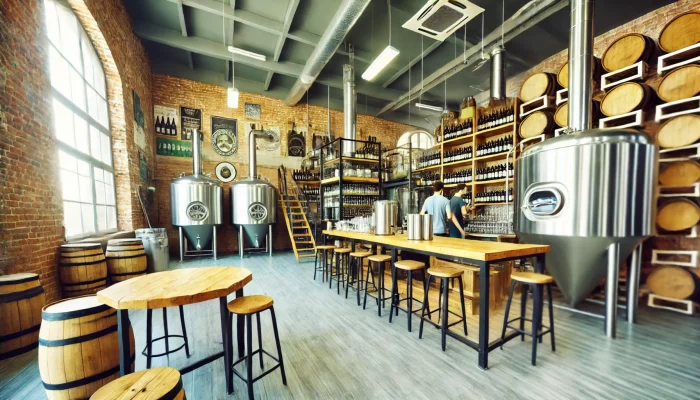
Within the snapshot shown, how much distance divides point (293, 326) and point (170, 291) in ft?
5.45

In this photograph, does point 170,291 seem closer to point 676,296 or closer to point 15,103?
point 15,103

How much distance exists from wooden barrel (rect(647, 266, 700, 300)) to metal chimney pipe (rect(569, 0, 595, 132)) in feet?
7.00

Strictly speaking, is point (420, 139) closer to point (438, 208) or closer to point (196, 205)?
point (438, 208)

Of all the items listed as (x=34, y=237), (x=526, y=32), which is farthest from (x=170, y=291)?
(x=526, y=32)

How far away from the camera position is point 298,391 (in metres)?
1.90

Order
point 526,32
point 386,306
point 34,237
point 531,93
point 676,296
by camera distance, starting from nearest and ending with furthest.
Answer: point 34,237, point 676,296, point 386,306, point 531,93, point 526,32

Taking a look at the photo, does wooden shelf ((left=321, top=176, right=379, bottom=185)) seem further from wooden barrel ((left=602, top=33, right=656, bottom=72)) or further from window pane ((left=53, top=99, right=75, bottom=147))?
window pane ((left=53, top=99, right=75, bottom=147))

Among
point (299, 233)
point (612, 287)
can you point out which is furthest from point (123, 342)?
point (299, 233)

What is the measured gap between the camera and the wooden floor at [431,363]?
1880 mm

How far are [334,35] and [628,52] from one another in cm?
454

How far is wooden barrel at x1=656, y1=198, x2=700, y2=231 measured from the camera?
3201mm

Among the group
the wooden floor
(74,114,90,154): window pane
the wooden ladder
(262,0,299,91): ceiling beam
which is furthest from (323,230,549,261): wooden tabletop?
(74,114,90,154): window pane

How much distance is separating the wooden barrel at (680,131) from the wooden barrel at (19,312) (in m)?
7.11

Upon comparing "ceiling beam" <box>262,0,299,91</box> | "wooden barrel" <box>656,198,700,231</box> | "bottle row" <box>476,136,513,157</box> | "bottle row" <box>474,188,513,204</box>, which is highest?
"ceiling beam" <box>262,0,299,91</box>
